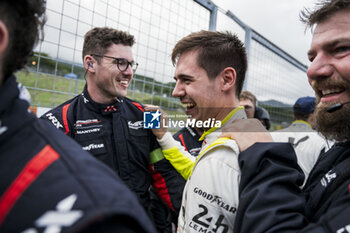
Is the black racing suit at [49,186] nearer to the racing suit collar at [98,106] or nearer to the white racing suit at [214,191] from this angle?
the white racing suit at [214,191]

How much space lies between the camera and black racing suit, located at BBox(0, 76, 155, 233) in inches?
19.6

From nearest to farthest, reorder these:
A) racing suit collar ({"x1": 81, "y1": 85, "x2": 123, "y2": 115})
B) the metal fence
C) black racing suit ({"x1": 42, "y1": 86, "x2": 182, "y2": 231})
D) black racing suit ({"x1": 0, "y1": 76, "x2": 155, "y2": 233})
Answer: black racing suit ({"x1": 0, "y1": 76, "x2": 155, "y2": 233})
black racing suit ({"x1": 42, "y1": 86, "x2": 182, "y2": 231})
racing suit collar ({"x1": 81, "y1": 85, "x2": 123, "y2": 115})
the metal fence

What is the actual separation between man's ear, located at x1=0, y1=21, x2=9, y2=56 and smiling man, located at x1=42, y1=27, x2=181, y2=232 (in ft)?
4.14

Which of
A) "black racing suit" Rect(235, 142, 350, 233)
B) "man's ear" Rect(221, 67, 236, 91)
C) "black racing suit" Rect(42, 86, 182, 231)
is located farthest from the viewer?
"black racing suit" Rect(42, 86, 182, 231)

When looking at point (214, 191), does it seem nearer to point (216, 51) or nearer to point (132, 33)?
point (216, 51)

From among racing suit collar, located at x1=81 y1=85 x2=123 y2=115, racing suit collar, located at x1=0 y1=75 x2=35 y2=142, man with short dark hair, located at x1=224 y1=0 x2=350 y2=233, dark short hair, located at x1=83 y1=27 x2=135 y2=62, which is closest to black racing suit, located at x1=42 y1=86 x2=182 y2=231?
racing suit collar, located at x1=81 y1=85 x2=123 y2=115

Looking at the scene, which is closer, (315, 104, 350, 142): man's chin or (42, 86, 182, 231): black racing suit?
(315, 104, 350, 142): man's chin

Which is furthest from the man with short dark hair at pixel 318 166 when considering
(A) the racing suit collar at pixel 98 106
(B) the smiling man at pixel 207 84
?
(A) the racing suit collar at pixel 98 106

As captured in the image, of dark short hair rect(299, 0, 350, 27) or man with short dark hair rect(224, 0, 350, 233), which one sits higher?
dark short hair rect(299, 0, 350, 27)

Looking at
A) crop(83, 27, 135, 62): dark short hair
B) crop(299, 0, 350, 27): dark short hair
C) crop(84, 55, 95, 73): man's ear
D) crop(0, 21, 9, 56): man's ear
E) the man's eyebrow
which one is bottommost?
crop(0, 21, 9, 56): man's ear

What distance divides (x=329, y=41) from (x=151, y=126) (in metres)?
1.36

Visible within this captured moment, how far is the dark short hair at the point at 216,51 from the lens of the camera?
5.21 ft

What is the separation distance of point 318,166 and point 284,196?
0.35 m

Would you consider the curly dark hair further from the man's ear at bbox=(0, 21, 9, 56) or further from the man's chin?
the man's chin
